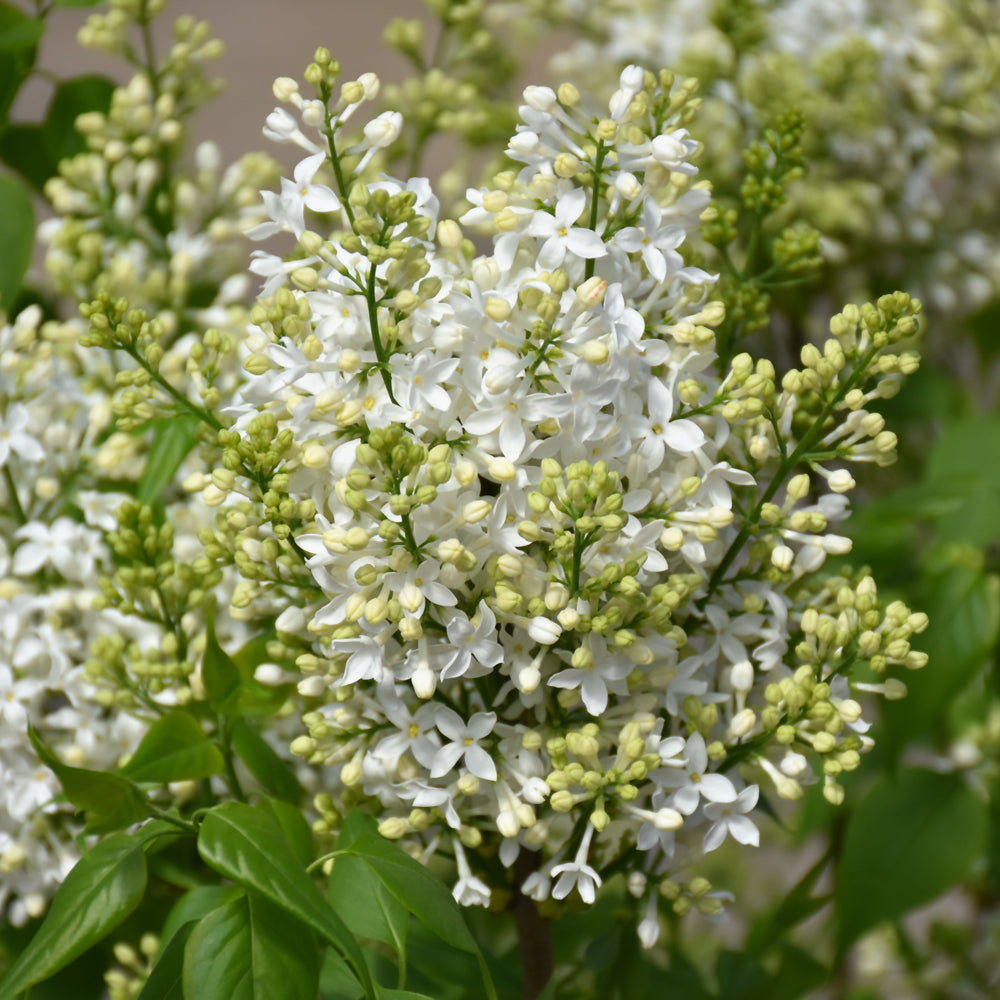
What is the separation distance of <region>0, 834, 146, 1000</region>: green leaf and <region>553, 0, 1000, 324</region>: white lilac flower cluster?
2.17 ft

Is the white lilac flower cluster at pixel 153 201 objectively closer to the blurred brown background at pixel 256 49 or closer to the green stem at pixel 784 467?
the green stem at pixel 784 467

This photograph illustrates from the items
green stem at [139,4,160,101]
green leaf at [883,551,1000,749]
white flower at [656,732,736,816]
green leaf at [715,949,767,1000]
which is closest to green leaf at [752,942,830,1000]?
green leaf at [715,949,767,1000]

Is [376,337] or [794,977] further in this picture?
[794,977]

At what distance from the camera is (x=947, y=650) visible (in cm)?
66

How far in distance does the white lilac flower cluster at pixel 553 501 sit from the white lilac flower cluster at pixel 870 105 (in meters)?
0.48

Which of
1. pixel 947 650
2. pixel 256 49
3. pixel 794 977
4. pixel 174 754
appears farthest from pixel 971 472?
pixel 256 49

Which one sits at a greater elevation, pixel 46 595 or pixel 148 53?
pixel 148 53

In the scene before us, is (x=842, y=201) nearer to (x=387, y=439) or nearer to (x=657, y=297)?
(x=657, y=297)

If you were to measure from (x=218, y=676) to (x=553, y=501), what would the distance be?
6.2 inches

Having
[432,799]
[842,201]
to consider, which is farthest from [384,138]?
[842,201]

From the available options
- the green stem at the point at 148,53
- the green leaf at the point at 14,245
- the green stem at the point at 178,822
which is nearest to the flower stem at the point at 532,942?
the green stem at the point at 178,822

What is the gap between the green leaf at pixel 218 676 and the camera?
0.46 m

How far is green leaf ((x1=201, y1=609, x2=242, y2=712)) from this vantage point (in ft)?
1.51

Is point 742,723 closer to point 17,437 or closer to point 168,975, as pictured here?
point 168,975
